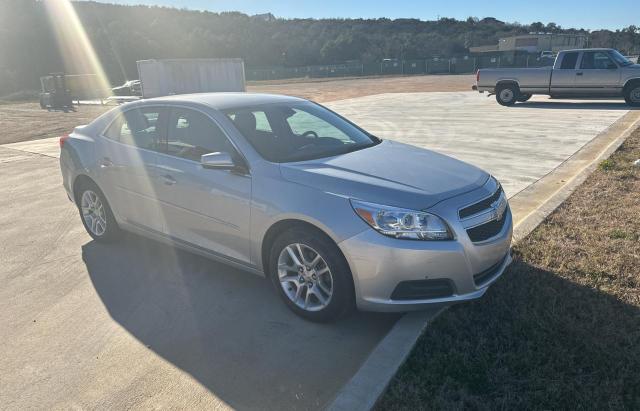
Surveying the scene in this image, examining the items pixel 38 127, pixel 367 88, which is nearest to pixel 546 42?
pixel 367 88

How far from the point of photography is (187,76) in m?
17.8

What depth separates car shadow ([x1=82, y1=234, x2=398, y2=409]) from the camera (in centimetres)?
288

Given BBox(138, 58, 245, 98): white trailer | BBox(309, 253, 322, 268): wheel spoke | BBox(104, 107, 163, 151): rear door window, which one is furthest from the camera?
BBox(138, 58, 245, 98): white trailer

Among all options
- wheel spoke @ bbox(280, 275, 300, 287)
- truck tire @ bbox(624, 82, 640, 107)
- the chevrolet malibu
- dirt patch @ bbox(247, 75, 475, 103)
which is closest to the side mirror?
Answer: the chevrolet malibu

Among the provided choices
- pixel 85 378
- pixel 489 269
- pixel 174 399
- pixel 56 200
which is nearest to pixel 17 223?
pixel 56 200

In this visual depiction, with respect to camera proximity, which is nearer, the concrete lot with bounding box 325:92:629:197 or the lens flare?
the concrete lot with bounding box 325:92:629:197

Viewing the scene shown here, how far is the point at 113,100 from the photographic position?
2869cm

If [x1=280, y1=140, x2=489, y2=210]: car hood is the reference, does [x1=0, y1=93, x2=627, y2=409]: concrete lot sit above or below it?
below

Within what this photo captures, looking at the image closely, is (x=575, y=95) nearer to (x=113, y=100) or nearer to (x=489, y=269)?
(x=489, y=269)

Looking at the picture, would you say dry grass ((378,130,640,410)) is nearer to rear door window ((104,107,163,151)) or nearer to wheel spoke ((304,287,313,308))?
wheel spoke ((304,287,313,308))

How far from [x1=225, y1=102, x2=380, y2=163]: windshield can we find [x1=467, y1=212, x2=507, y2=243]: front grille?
134cm

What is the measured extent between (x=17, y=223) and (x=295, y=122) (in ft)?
13.2

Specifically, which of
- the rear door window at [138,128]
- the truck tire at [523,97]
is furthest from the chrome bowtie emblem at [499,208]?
the truck tire at [523,97]

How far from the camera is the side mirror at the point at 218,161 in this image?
3.61 meters
